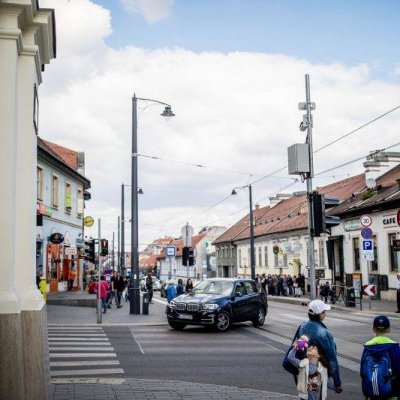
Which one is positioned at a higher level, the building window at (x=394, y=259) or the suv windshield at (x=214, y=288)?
the building window at (x=394, y=259)

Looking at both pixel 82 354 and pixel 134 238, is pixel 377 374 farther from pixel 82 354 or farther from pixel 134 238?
pixel 134 238

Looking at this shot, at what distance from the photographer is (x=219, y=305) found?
19016mm

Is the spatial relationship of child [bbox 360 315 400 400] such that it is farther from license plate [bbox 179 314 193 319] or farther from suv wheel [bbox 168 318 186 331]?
suv wheel [bbox 168 318 186 331]

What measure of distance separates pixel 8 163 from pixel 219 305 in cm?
1281

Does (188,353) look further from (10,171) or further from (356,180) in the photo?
(356,180)

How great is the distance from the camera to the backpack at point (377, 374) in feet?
19.2

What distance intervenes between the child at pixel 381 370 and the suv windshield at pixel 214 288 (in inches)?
546

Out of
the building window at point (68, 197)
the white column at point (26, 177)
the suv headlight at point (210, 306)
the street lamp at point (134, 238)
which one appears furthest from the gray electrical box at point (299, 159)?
the building window at point (68, 197)

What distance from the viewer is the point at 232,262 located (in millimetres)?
70938

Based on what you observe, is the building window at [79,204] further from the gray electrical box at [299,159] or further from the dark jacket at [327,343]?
the dark jacket at [327,343]

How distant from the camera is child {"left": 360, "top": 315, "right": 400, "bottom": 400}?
5.87 metres

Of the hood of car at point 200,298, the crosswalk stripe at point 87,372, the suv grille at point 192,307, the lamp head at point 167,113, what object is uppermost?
the lamp head at point 167,113

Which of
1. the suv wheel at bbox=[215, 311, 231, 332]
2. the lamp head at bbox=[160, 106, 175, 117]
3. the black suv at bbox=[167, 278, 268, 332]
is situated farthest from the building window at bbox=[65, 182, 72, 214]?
the suv wheel at bbox=[215, 311, 231, 332]

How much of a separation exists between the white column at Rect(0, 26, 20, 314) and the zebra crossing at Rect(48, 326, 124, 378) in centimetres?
426
